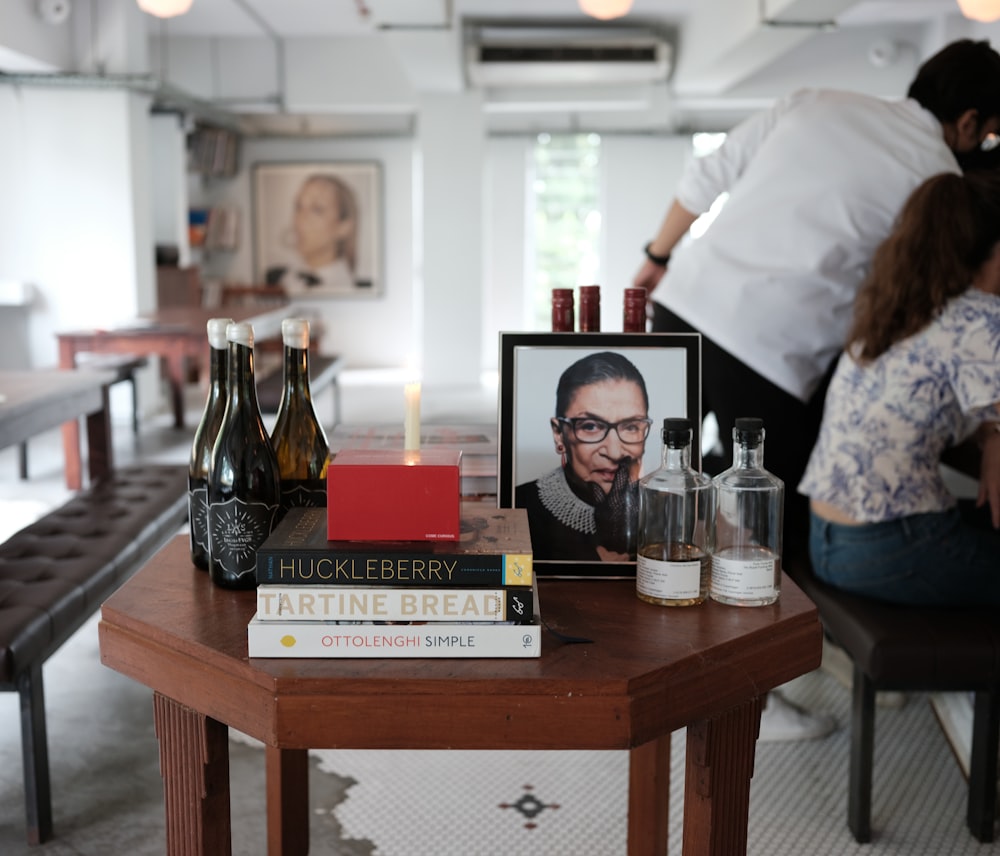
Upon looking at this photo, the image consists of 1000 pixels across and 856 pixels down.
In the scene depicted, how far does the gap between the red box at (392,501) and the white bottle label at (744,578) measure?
32 cm

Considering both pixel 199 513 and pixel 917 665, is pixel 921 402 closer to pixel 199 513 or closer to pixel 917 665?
pixel 917 665

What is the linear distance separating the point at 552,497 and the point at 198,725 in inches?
18.7

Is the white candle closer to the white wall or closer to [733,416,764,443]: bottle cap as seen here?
[733,416,764,443]: bottle cap

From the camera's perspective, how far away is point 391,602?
1.01 meters

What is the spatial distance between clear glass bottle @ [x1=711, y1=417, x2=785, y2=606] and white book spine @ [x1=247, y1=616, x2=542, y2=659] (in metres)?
0.26

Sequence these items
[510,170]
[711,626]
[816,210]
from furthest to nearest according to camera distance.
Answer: [510,170] < [816,210] < [711,626]

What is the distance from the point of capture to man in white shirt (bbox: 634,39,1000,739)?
7.07 ft

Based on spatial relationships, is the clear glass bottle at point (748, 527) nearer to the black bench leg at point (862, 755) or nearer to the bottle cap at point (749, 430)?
the bottle cap at point (749, 430)

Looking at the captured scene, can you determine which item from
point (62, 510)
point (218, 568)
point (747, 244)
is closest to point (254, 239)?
point (62, 510)

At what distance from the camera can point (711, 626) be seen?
1103mm

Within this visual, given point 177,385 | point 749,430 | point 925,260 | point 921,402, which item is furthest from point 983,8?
point 177,385

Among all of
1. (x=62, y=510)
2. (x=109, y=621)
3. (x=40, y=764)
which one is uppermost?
(x=109, y=621)

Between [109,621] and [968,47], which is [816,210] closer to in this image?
[968,47]

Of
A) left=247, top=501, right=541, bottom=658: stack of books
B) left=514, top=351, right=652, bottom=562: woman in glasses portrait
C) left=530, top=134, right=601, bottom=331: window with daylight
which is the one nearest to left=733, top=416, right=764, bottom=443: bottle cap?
left=514, top=351, right=652, bottom=562: woman in glasses portrait
